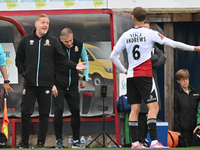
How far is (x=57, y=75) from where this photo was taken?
7617 mm

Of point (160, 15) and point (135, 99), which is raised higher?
point (160, 15)

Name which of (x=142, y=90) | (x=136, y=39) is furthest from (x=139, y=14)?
(x=142, y=90)

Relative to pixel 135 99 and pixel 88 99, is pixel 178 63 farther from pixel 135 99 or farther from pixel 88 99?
pixel 135 99

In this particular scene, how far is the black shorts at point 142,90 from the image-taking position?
5.85m

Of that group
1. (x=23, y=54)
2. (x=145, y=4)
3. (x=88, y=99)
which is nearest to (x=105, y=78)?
Answer: (x=88, y=99)

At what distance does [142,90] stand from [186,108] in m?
2.82

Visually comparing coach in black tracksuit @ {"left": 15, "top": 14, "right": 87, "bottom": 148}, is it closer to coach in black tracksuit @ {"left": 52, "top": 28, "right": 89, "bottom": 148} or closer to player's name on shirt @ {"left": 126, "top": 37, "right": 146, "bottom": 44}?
coach in black tracksuit @ {"left": 52, "top": 28, "right": 89, "bottom": 148}

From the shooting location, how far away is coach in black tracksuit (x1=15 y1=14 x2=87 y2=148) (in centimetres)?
665

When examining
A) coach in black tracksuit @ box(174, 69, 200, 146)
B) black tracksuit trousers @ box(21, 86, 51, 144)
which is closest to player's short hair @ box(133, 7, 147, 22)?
black tracksuit trousers @ box(21, 86, 51, 144)

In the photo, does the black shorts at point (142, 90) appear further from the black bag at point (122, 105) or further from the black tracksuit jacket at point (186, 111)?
the black tracksuit jacket at point (186, 111)

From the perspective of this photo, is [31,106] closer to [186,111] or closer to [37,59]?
[37,59]

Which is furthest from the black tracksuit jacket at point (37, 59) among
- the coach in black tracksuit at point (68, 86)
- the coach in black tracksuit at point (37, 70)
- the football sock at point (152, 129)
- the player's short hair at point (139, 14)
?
the football sock at point (152, 129)

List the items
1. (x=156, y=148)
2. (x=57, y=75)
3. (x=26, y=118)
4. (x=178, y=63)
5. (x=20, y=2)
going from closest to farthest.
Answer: (x=156, y=148) < (x=26, y=118) < (x=57, y=75) < (x=20, y=2) < (x=178, y=63)

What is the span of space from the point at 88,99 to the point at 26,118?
2.87 meters
